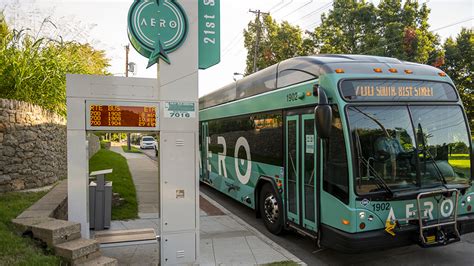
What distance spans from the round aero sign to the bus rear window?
2550mm

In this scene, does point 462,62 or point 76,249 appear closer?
point 76,249

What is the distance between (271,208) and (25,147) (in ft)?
20.1

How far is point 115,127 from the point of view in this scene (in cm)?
488

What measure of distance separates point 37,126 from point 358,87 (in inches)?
318

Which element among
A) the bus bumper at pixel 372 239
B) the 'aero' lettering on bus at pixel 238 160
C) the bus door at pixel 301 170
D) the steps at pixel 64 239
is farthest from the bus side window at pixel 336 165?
the steps at pixel 64 239

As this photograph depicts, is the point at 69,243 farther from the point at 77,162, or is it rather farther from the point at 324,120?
the point at 324,120

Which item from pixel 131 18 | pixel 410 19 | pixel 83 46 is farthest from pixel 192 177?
pixel 410 19

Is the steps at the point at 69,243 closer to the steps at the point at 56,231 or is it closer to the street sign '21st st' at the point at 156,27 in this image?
the steps at the point at 56,231

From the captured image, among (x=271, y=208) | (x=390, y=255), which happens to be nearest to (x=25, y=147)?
(x=271, y=208)

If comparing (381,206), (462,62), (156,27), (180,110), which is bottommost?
(381,206)

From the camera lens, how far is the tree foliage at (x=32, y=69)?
8.91m

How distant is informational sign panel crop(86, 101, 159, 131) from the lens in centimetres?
482

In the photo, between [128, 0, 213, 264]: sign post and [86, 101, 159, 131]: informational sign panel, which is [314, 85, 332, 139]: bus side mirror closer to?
[128, 0, 213, 264]: sign post

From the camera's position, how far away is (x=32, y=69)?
9352 millimetres
